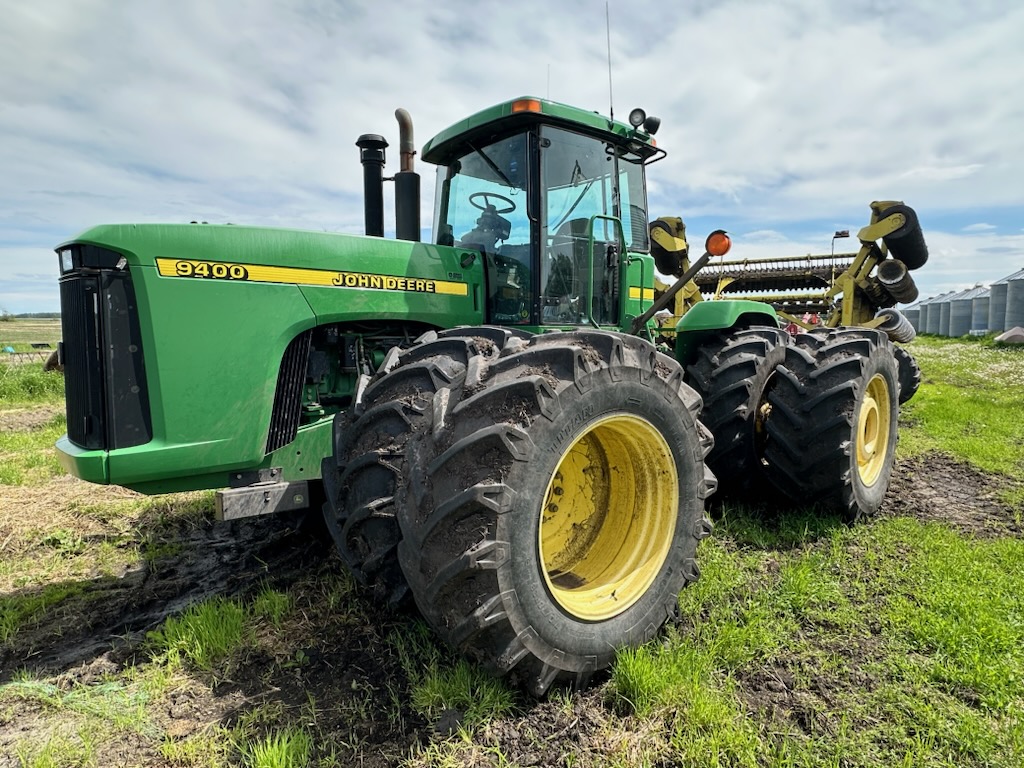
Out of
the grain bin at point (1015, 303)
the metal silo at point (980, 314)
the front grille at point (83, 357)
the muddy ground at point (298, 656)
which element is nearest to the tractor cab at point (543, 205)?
the muddy ground at point (298, 656)

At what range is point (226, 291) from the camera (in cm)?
285

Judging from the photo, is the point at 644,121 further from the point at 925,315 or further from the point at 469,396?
the point at 925,315

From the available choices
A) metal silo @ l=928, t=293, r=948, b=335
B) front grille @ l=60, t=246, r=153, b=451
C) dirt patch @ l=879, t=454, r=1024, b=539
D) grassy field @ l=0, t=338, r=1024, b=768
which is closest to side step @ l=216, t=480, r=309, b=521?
front grille @ l=60, t=246, r=153, b=451

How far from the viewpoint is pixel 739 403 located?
4148 millimetres

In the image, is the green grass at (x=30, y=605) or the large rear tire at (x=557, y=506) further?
the green grass at (x=30, y=605)

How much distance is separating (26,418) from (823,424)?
35.5ft

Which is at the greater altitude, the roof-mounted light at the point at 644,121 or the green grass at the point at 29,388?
the roof-mounted light at the point at 644,121

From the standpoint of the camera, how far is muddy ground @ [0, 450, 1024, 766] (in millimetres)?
2256

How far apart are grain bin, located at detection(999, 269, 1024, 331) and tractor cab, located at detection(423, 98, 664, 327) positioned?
25996 mm

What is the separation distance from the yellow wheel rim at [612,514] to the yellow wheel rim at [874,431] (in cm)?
243

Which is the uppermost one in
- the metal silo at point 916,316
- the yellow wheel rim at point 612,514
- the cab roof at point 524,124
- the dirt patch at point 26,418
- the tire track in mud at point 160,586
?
the cab roof at point 524,124

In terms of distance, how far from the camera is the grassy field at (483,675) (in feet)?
7.23

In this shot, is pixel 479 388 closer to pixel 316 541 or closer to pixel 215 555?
pixel 316 541

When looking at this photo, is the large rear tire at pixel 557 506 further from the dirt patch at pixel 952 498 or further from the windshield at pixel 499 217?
the dirt patch at pixel 952 498
